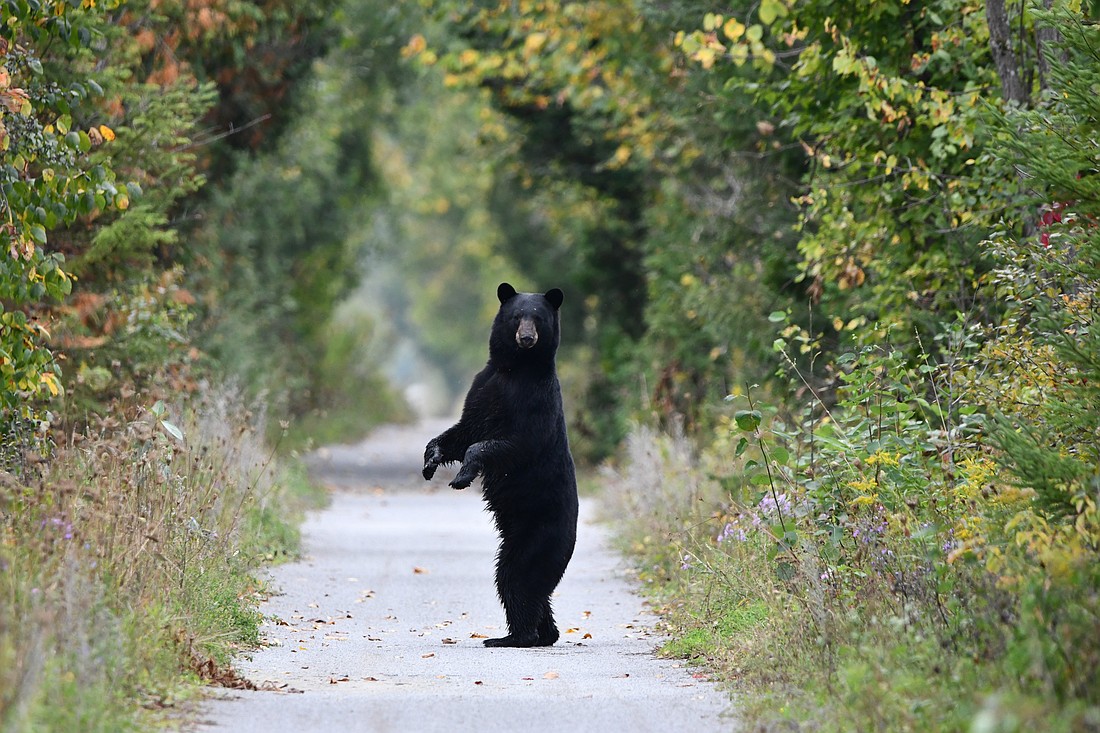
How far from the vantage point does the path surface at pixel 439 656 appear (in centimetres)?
748

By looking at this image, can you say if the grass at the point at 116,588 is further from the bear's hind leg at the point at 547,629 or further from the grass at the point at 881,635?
the grass at the point at 881,635

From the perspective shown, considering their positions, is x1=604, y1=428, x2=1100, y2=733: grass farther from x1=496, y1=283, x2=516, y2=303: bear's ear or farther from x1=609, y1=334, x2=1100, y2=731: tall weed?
x1=496, y1=283, x2=516, y2=303: bear's ear

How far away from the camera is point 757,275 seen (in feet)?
60.2

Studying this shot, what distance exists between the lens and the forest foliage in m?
7.50

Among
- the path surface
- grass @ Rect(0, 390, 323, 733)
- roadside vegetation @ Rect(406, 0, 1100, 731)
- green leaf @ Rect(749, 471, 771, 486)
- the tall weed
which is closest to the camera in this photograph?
the tall weed

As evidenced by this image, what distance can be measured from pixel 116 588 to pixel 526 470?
126 inches

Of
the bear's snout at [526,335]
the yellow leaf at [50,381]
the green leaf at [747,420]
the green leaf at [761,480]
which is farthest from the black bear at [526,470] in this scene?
the yellow leaf at [50,381]

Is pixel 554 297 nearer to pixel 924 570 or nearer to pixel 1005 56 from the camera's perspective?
pixel 924 570

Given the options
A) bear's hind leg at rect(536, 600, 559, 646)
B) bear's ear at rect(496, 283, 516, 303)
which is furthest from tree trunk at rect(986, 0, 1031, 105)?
bear's hind leg at rect(536, 600, 559, 646)

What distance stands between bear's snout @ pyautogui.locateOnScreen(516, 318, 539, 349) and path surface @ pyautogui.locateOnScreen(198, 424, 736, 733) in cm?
194

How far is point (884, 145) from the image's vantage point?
1386 centimetres

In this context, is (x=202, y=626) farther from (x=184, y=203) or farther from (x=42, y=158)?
(x=184, y=203)

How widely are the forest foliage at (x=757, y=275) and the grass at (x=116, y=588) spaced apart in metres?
0.17

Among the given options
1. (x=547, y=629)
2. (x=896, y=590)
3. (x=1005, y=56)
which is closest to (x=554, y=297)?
(x=547, y=629)
